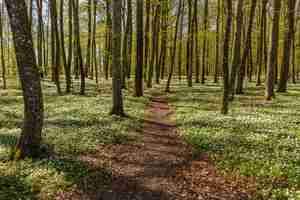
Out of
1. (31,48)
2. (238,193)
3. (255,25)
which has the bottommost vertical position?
(238,193)

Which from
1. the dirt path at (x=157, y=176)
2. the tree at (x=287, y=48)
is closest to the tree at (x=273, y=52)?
the tree at (x=287, y=48)

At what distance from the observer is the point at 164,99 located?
30484mm

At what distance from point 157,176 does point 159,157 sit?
2.20m

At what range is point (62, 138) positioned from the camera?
1473 centimetres

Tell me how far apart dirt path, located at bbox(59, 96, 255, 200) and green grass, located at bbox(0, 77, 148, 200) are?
61cm

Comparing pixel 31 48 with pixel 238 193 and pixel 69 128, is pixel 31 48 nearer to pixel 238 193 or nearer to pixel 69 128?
pixel 69 128

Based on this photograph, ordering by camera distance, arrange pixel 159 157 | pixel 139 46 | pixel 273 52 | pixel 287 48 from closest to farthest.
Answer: pixel 159 157 < pixel 273 52 < pixel 139 46 < pixel 287 48

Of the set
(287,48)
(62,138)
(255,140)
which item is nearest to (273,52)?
(287,48)

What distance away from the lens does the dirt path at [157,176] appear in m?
9.46

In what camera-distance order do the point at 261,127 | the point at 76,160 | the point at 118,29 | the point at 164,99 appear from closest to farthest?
the point at 76,160, the point at 261,127, the point at 118,29, the point at 164,99

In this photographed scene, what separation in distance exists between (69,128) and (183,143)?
5.70m

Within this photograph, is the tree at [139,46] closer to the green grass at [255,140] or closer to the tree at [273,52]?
the green grass at [255,140]

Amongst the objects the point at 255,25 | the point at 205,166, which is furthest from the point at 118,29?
the point at 255,25

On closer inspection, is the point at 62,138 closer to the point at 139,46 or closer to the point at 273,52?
the point at 139,46
